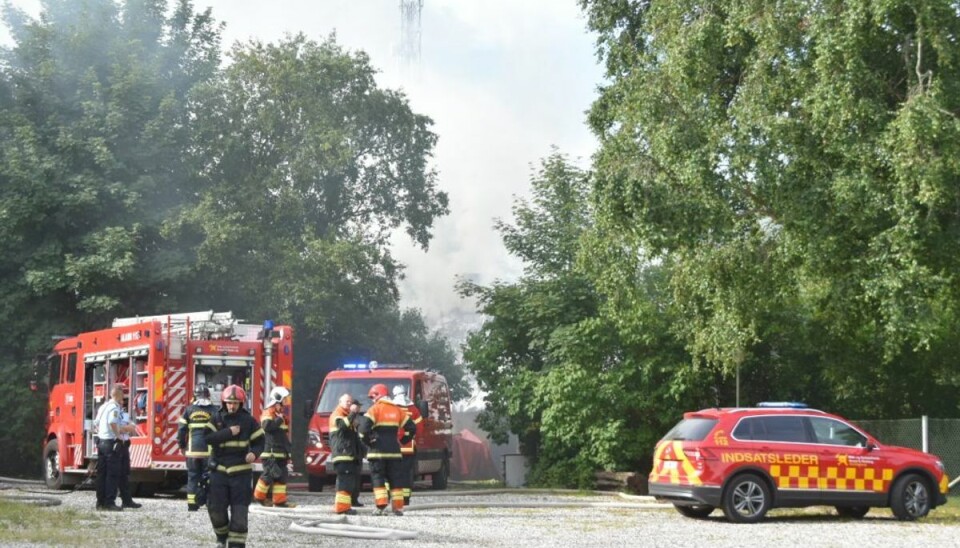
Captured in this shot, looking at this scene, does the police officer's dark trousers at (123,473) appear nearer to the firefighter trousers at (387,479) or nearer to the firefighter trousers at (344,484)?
the firefighter trousers at (344,484)

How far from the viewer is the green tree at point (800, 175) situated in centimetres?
2256

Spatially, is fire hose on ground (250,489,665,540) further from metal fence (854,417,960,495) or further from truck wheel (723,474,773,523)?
metal fence (854,417,960,495)

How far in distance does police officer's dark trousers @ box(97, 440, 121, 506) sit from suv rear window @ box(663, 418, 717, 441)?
7933 mm

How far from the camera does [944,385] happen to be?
3064cm

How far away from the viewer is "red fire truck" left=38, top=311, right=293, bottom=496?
22672 millimetres

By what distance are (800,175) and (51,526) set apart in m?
14.4

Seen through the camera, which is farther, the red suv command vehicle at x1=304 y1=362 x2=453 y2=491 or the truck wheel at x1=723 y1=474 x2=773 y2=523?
the red suv command vehicle at x1=304 y1=362 x2=453 y2=491

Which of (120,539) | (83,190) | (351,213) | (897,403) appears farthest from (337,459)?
(351,213)

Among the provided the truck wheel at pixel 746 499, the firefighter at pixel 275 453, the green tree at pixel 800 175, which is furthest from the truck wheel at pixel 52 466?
the truck wheel at pixel 746 499

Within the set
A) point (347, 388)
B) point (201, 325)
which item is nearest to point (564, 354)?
point (347, 388)

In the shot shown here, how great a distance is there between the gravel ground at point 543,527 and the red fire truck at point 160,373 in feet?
4.11

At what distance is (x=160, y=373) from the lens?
2261 centimetres

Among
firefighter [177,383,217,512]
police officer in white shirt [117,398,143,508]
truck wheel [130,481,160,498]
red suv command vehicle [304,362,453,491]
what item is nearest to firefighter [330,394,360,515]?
firefighter [177,383,217,512]

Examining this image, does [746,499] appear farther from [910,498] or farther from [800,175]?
[800,175]
